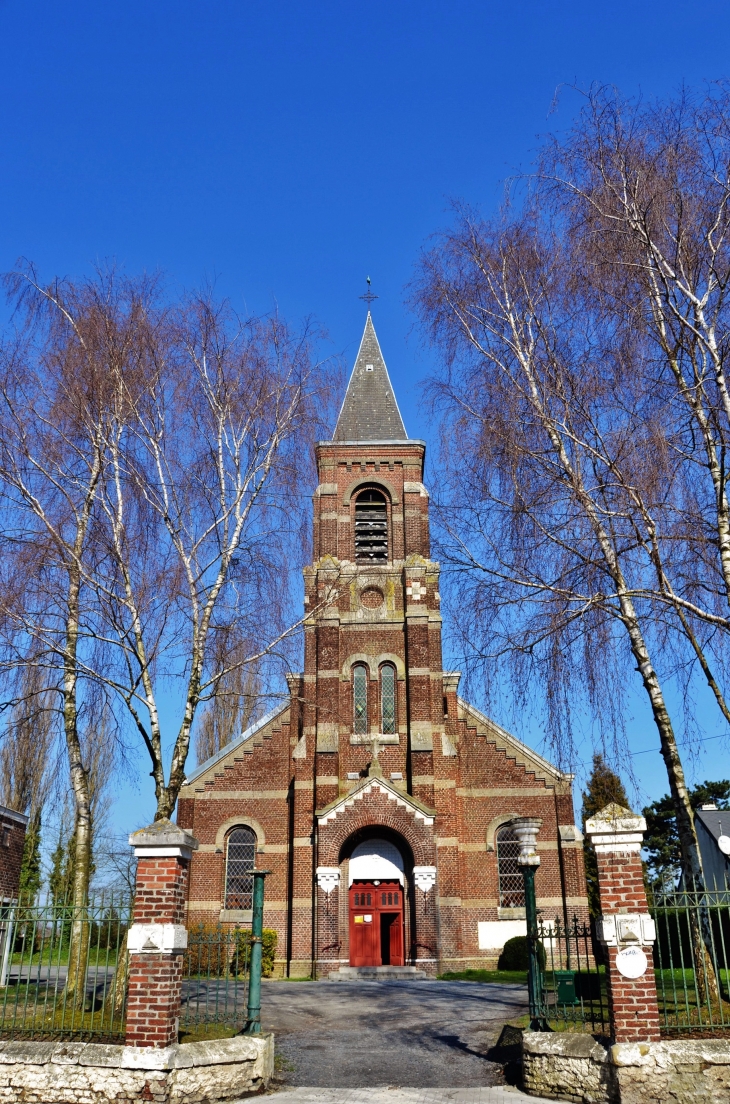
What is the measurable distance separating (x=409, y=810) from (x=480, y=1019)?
9.79m

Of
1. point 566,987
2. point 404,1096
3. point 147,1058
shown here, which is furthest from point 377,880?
point 147,1058

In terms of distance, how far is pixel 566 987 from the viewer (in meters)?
11.9

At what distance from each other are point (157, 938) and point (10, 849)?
1520cm

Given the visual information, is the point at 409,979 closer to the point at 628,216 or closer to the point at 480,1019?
the point at 480,1019

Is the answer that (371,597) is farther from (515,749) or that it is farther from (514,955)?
(514,955)

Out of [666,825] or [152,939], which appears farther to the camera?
[666,825]

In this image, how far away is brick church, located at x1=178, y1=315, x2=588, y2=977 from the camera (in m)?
25.0

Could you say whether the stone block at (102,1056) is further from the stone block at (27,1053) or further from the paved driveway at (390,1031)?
the paved driveway at (390,1031)

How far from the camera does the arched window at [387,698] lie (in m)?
27.6

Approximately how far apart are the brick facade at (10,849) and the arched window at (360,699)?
9309 mm

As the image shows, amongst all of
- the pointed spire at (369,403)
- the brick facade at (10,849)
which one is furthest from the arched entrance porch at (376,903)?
the pointed spire at (369,403)

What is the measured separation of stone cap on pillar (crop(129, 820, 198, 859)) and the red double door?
16.4 m

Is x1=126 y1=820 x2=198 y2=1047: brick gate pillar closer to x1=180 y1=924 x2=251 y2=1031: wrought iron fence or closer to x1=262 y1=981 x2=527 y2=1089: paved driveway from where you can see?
x1=180 y1=924 x2=251 y2=1031: wrought iron fence

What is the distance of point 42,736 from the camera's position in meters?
15.2
